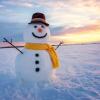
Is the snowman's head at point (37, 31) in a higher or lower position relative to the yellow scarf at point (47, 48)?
higher

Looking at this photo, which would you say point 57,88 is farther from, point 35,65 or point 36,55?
point 36,55

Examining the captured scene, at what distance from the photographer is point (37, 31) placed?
4797 mm

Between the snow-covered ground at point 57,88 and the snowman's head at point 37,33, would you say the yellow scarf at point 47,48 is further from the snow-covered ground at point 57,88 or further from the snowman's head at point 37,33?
the snow-covered ground at point 57,88

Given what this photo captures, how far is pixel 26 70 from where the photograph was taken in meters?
4.83

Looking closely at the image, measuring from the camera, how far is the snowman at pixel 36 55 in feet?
15.7

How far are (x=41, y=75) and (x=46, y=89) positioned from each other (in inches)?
13.5

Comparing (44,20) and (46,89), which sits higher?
(44,20)

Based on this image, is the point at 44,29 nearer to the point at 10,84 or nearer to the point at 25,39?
the point at 25,39

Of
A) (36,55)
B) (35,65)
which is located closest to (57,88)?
(35,65)

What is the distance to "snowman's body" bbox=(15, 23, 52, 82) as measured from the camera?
4.79 m

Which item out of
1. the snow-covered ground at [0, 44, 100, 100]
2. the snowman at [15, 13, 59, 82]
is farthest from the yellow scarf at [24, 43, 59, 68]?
the snow-covered ground at [0, 44, 100, 100]

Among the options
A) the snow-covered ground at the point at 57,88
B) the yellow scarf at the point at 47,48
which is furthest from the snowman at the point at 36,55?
the snow-covered ground at the point at 57,88

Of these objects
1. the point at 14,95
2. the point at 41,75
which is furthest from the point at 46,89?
the point at 14,95

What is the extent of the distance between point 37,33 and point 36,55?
0.43 meters
